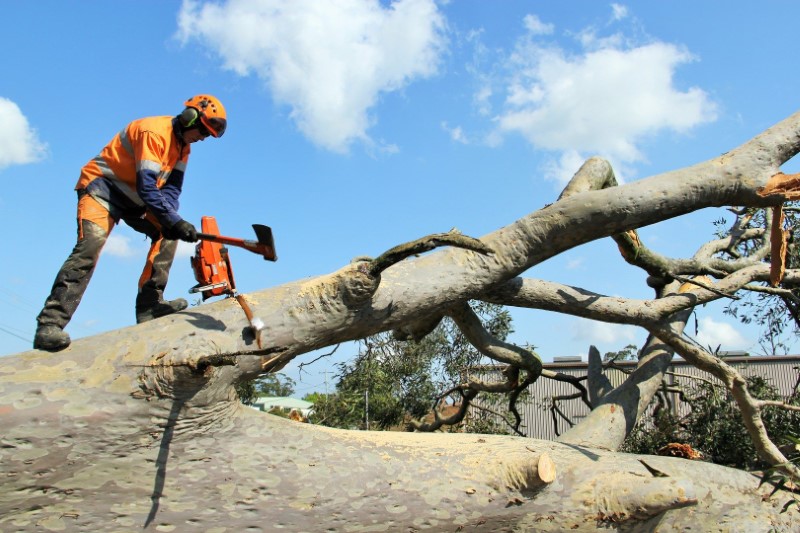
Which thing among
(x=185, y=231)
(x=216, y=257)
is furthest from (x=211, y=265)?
(x=185, y=231)

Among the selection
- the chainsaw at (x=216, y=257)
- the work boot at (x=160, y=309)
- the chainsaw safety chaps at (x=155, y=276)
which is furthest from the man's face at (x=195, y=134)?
the work boot at (x=160, y=309)

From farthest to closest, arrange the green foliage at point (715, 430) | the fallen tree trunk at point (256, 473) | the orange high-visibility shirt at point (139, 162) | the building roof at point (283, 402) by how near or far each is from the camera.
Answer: the building roof at point (283, 402)
the green foliage at point (715, 430)
the orange high-visibility shirt at point (139, 162)
the fallen tree trunk at point (256, 473)

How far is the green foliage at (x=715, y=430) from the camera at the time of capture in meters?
7.72

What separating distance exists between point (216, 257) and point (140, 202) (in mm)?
503

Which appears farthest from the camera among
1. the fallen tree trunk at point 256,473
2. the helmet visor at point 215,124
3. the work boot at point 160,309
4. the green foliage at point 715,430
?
the green foliage at point 715,430

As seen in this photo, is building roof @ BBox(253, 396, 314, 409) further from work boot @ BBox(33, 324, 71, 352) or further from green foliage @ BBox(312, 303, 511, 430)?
work boot @ BBox(33, 324, 71, 352)

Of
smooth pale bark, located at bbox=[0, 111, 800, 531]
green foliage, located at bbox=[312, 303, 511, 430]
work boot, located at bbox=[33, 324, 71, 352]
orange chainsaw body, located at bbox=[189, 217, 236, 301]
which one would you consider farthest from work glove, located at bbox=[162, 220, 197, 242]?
green foliage, located at bbox=[312, 303, 511, 430]

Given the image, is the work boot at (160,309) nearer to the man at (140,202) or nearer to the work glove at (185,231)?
the man at (140,202)

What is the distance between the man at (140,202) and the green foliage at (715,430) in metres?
5.60

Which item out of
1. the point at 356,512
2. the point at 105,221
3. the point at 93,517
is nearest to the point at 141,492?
the point at 93,517

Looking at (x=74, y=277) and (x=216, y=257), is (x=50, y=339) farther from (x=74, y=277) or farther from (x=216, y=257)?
(x=216, y=257)

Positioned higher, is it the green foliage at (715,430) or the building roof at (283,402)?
the building roof at (283,402)

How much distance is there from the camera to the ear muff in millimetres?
3652

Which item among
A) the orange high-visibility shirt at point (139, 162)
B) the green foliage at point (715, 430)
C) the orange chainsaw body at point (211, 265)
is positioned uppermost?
the orange high-visibility shirt at point (139, 162)
